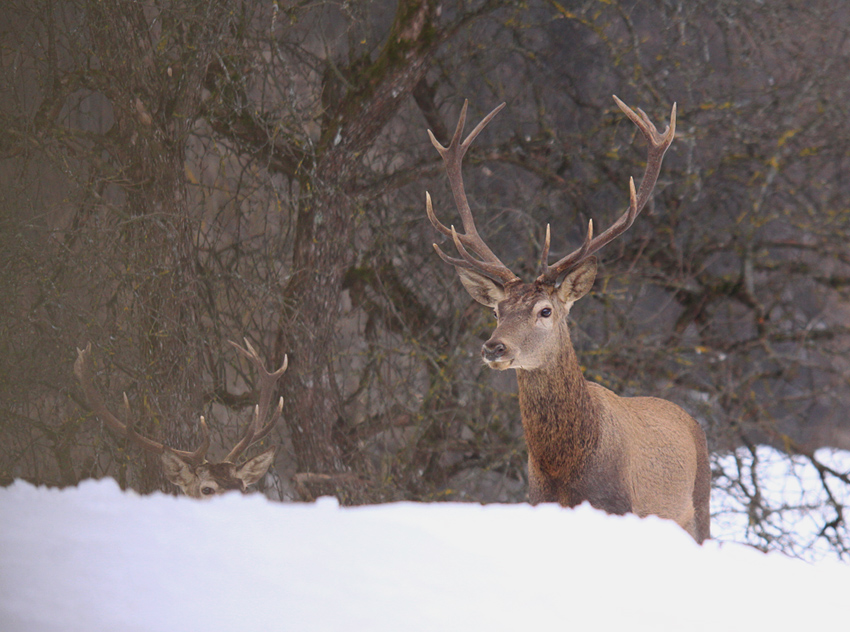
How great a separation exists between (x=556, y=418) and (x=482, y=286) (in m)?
0.22

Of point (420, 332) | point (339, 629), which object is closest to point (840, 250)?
point (420, 332)

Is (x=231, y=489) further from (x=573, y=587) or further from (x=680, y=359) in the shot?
(x=680, y=359)

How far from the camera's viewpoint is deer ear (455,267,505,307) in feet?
3.97

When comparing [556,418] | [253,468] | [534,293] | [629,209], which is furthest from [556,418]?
[253,468]

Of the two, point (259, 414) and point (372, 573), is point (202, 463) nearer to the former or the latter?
point (259, 414)

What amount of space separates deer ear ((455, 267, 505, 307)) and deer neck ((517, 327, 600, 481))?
11 cm

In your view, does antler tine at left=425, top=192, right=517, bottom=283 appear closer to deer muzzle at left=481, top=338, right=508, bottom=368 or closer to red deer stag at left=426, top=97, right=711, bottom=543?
red deer stag at left=426, top=97, right=711, bottom=543

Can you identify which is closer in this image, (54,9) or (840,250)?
(54,9)

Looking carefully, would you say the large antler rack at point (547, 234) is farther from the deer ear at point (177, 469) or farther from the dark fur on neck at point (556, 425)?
the deer ear at point (177, 469)

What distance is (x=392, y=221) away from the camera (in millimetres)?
2770

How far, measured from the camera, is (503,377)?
9.51 ft

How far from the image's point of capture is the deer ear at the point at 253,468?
1.47 metres

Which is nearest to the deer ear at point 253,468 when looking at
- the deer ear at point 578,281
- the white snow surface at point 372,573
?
the white snow surface at point 372,573

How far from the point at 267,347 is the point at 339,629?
1623 millimetres
